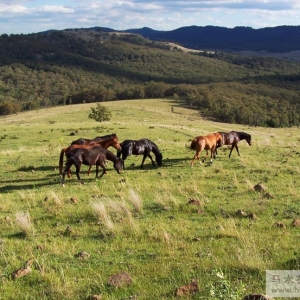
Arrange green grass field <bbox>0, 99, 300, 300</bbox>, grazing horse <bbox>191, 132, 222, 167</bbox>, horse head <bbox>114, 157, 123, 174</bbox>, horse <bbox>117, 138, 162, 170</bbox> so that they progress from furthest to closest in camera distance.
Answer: horse <bbox>117, 138, 162, 170</bbox> → grazing horse <bbox>191, 132, 222, 167</bbox> → horse head <bbox>114, 157, 123, 174</bbox> → green grass field <bbox>0, 99, 300, 300</bbox>

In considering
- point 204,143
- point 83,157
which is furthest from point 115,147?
point 204,143

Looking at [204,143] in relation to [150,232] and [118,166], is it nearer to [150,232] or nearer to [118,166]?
[118,166]

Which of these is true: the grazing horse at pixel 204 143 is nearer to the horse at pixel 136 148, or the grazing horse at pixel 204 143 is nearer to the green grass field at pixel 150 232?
the green grass field at pixel 150 232

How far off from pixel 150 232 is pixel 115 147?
956 cm

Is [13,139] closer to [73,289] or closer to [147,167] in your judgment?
[147,167]

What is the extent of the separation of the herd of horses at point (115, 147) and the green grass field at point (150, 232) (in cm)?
71

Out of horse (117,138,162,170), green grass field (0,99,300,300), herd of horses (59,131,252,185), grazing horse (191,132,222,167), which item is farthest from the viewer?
horse (117,138,162,170)

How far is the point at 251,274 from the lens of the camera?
616 centimetres

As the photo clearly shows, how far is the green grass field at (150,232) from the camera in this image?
607 cm

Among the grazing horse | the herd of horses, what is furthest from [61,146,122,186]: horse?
the grazing horse

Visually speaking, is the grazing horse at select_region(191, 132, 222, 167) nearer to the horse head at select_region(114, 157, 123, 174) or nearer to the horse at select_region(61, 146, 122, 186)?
the horse head at select_region(114, 157, 123, 174)

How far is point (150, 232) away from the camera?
336 inches

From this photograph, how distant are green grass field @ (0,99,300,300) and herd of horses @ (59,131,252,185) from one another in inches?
28.1

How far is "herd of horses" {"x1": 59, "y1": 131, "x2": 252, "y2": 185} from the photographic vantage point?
1451 centimetres
